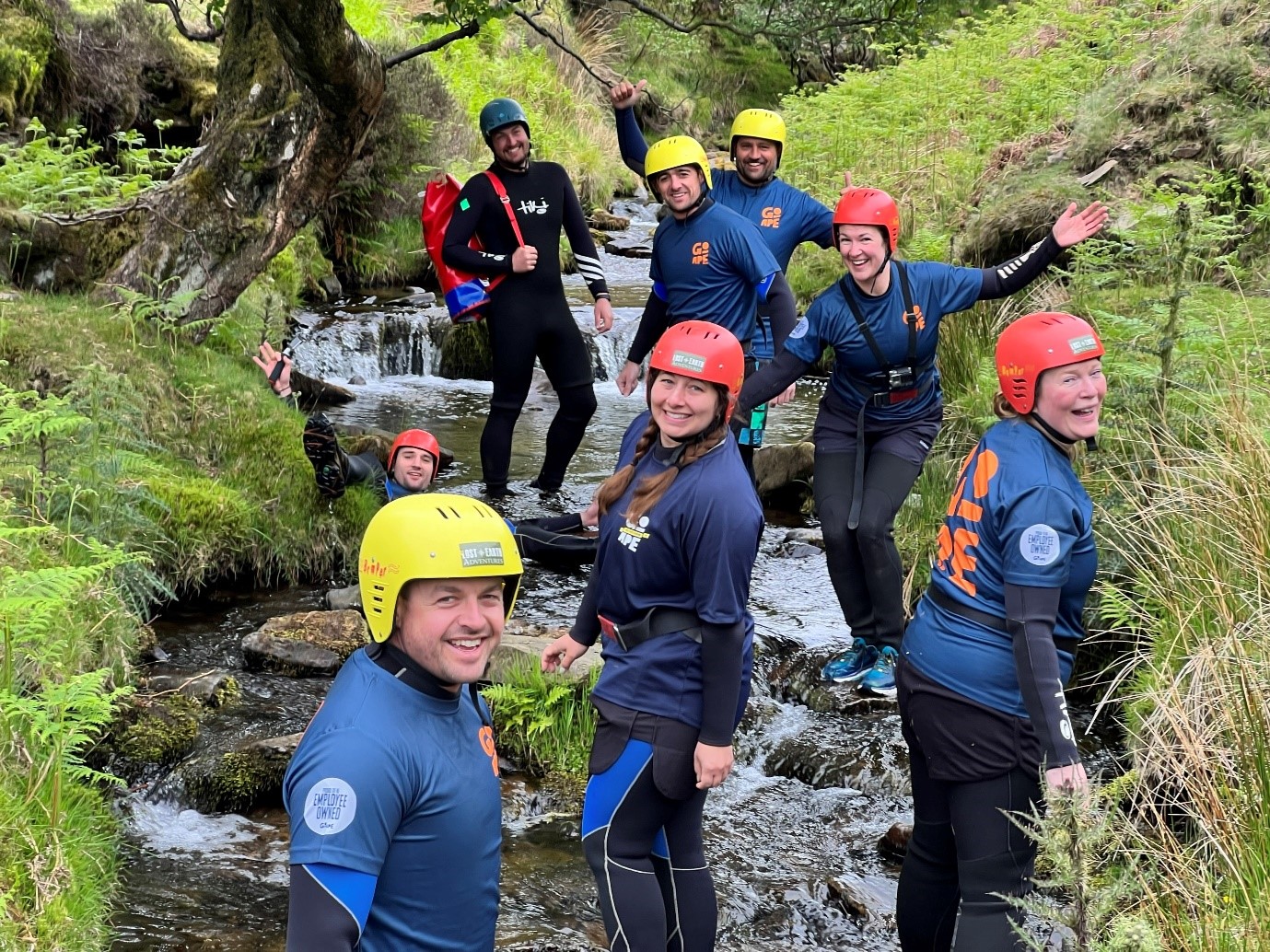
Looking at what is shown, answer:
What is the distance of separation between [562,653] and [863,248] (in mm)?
2140

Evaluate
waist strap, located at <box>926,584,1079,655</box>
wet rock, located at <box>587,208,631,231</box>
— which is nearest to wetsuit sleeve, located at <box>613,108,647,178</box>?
waist strap, located at <box>926,584,1079,655</box>

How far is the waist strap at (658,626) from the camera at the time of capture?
11.7 ft

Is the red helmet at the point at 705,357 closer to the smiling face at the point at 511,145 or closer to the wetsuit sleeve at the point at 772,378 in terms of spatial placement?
the wetsuit sleeve at the point at 772,378

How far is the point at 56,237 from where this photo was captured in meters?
9.02

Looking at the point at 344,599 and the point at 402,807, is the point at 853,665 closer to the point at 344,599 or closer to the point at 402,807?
the point at 344,599

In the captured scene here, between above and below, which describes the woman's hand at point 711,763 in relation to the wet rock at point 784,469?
below

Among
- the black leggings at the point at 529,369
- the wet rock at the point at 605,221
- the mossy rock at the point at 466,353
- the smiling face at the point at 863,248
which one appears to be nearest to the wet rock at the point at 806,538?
the black leggings at the point at 529,369

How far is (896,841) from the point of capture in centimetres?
512

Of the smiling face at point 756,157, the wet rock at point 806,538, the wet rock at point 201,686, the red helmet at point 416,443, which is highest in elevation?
the smiling face at point 756,157

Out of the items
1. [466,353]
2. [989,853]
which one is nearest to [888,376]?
[989,853]

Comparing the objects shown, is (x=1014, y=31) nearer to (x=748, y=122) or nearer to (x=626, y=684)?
(x=748, y=122)

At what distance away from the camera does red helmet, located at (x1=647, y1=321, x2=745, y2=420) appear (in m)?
3.60

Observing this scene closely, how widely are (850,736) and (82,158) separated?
8.25 m

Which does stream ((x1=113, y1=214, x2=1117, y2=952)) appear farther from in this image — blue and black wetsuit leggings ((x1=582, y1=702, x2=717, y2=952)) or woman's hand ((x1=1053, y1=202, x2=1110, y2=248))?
woman's hand ((x1=1053, y1=202, x2=1110, y2=248))
